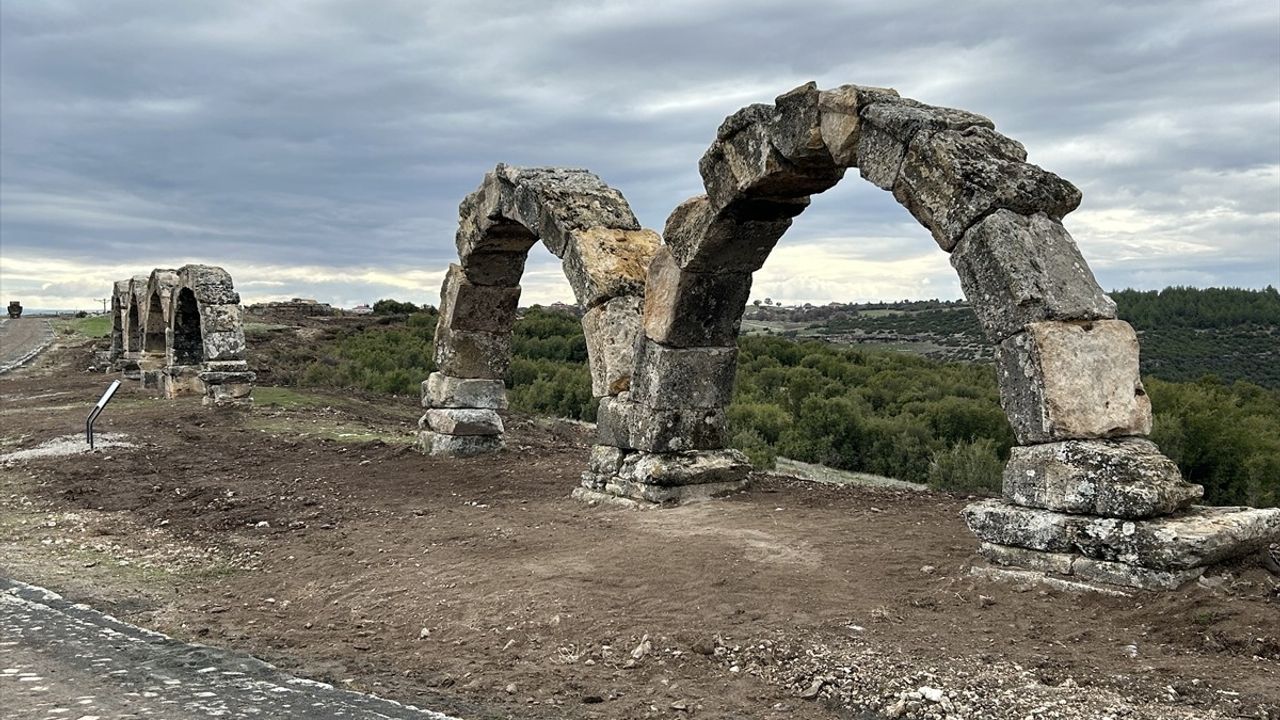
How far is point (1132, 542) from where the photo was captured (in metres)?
5.57

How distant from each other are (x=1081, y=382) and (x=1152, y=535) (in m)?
1.00

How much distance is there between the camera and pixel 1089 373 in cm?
606

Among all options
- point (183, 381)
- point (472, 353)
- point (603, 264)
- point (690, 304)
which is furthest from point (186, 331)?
point (690, 304)

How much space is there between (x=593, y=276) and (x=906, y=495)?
376 cm

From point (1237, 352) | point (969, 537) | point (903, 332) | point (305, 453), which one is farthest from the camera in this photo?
point (903, 332)

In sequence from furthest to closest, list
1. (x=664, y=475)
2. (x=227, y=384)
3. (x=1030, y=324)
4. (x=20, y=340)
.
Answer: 1. (x=20, y=340)
2. (x=227, y=384)
3. (x=664, y=475)
4. (x=1030, y=324)

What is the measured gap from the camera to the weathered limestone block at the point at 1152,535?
5.45 meters

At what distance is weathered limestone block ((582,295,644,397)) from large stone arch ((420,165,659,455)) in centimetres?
1

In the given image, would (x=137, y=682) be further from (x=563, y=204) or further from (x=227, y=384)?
(x=227, y=384)

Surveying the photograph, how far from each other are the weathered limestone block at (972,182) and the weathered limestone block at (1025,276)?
0.31ft

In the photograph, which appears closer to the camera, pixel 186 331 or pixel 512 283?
pixel 512 283

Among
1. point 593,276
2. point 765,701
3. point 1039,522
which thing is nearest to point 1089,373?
point 1039,522

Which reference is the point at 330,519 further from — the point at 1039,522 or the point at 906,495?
the point at 1039,522

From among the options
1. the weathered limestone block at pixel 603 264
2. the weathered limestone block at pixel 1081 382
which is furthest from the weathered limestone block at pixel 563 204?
the weathered limestone block at pixel 1081 382
